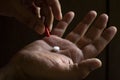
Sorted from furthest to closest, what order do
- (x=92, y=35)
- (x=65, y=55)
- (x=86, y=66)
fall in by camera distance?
(x=92, y=35)
(x=65, y=55)
(x=86, y=66)

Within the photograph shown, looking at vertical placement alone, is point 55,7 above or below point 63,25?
Answer: above

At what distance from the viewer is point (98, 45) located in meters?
1.06

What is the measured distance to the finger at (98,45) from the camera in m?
1.05

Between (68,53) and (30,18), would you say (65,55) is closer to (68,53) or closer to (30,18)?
(68,53)

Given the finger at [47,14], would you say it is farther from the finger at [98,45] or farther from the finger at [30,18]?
the finger at [98,45]

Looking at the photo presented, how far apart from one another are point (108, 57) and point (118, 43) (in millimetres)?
80

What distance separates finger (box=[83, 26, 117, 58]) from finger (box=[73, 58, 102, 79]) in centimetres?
17

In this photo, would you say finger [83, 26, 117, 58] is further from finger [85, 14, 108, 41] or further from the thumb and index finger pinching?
the thumb and index finger pinching

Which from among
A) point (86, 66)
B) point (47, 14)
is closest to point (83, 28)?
point (47, 14)

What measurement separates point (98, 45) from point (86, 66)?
8.0 inches

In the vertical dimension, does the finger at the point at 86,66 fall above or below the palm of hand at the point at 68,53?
above

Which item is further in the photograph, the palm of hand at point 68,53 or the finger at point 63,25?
the finger at point 63,25

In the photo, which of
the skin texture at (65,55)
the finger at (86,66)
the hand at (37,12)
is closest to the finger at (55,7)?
the hand at (37,12)

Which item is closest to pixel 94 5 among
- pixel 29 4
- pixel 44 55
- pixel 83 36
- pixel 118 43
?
pixel 118 43
